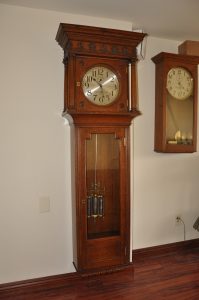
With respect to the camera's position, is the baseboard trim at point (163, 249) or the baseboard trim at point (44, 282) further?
the baseboard trim at point (163, 249)

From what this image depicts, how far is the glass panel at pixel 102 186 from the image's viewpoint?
1.88 meters

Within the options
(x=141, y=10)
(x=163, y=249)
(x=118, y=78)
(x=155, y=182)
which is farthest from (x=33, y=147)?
(x=163, y=249)

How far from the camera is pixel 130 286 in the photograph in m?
1.89

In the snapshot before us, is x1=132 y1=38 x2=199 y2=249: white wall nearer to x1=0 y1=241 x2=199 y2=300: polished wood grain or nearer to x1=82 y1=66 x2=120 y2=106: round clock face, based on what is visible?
x1=0 y1=241 x2=199 y2=300: polished wood grain

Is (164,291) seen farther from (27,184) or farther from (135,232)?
(27,184)

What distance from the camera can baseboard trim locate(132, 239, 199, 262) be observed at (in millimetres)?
2354

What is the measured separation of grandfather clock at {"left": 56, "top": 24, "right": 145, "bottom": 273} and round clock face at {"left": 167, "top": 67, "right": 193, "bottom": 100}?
21.4 inches

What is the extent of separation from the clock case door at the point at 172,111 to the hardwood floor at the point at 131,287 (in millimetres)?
1103

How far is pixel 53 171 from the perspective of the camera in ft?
6.36

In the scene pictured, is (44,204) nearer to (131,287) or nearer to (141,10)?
(131,287)

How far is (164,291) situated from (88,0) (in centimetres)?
228

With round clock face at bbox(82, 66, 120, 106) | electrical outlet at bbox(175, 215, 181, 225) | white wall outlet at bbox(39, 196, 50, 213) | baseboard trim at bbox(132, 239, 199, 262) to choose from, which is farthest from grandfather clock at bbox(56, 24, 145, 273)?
electrical outlet at bbox(175, 215, 181, 225)

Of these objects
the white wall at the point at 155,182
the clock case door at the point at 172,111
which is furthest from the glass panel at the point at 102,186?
the clock case door at the point at 172,111

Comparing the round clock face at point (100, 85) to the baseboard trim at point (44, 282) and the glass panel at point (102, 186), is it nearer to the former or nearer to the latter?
the glass panel at point (102, 186)
